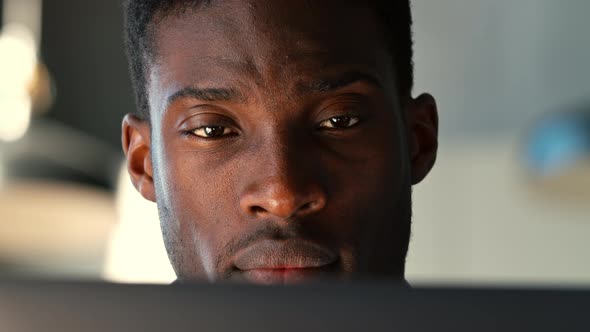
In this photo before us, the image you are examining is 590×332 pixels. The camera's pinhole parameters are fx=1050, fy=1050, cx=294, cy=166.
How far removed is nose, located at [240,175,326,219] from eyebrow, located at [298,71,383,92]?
0.03 metres

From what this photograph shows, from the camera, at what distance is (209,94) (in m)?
0.36

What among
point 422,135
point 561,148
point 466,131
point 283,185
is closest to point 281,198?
point 283,185

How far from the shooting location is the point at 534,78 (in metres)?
2.31

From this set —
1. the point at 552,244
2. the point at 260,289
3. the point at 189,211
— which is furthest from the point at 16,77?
the point at 260,289

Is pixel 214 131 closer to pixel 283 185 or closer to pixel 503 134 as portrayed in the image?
pixel 283 185

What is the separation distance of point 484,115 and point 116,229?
0.83 m

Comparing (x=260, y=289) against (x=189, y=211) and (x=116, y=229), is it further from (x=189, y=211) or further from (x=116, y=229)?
(x=116, y=229)

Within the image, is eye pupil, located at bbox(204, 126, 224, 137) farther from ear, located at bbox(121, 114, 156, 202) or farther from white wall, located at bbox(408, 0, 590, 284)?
white wall, located at bbox(408, 0, 590, 284)

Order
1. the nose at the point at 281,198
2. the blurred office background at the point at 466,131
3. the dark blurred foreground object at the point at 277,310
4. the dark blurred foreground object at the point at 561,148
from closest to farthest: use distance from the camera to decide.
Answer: the dark blurred foreground object at the point at 277,310, the nose at the point at 281,198, the dark blurred foreground object at the point at 561,148, the blurred office background at the point at 466,131

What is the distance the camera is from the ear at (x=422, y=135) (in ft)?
1.38

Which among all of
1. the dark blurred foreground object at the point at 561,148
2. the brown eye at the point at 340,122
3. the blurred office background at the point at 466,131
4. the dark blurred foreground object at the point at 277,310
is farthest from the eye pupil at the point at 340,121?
the blurred office background at the point at 466,131

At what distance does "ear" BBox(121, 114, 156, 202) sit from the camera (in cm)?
43

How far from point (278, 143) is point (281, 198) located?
20mm

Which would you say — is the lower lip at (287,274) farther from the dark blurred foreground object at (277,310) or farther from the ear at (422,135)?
Result: the dark blurred foreground object at (277,310)
